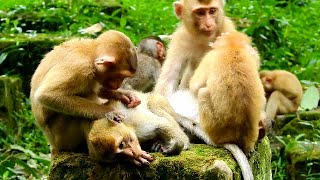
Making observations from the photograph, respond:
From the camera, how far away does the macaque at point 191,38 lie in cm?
706

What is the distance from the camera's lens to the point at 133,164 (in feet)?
17.2

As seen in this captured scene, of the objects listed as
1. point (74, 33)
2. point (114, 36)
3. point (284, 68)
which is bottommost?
point (284, 68)

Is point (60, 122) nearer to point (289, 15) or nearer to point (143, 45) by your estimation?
point (143, 45)

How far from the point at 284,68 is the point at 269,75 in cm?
170

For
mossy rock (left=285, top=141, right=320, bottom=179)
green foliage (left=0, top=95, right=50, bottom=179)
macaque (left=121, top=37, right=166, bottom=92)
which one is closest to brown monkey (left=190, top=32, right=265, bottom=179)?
macaque (left=121, top=37, right=166, bottom=92)

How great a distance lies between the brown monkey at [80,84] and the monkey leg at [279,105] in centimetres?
601

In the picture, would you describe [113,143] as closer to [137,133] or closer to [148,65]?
[137,133]

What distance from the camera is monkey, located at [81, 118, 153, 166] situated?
5.00 meters

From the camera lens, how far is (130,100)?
18.5ft

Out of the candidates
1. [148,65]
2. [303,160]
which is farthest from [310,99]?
[148,65]

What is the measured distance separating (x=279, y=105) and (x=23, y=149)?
5138 millimetres

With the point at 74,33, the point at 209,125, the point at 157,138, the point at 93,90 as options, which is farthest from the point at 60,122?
the point at 74,33

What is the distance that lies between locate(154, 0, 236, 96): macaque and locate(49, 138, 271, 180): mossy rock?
1652mm

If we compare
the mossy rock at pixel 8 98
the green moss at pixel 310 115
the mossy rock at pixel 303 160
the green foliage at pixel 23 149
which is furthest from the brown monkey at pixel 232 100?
the green moss at pixel 310 115
